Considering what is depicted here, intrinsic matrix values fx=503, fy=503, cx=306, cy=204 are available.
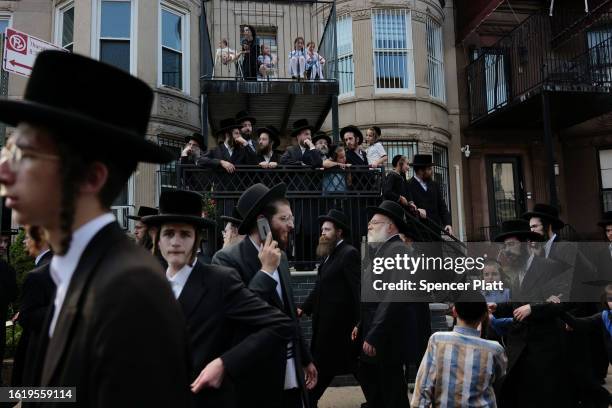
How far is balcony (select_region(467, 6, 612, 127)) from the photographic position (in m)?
14.7

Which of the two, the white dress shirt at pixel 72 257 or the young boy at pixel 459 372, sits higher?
the white dress shirt at pixel 72 257

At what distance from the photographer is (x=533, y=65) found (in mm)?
16328

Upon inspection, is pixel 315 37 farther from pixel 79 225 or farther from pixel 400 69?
pixel 79 225

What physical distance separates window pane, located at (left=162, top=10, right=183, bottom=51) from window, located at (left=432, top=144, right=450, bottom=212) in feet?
28.5

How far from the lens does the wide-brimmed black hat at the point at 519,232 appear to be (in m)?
5.47

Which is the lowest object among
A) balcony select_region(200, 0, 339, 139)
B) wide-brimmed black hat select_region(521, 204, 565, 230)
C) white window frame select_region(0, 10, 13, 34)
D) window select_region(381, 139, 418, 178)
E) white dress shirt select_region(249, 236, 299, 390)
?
white dress shirt select_region(249, 236, 299, 390)

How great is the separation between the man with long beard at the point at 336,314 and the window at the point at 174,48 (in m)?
11.0

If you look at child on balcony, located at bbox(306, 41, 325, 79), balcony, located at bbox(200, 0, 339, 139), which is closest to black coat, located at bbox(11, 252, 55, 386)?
balcony, located at bbox(200, 0, 339, 139)

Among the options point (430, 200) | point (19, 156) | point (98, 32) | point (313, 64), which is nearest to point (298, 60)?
point (313, 64)

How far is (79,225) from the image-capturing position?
1.53m

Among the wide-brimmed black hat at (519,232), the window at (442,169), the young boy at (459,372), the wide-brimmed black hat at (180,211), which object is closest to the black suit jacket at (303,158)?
the wide-brimmed black hat at (519,232)

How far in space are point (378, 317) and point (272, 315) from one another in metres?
2.13

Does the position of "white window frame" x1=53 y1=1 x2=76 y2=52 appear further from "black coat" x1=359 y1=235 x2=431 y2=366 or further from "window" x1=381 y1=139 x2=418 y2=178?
"black coat" x1=359 y1=235 x2=431 y2=366

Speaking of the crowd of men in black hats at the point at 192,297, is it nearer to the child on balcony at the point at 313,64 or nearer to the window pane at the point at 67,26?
the child on balcony at the point at 313,64
